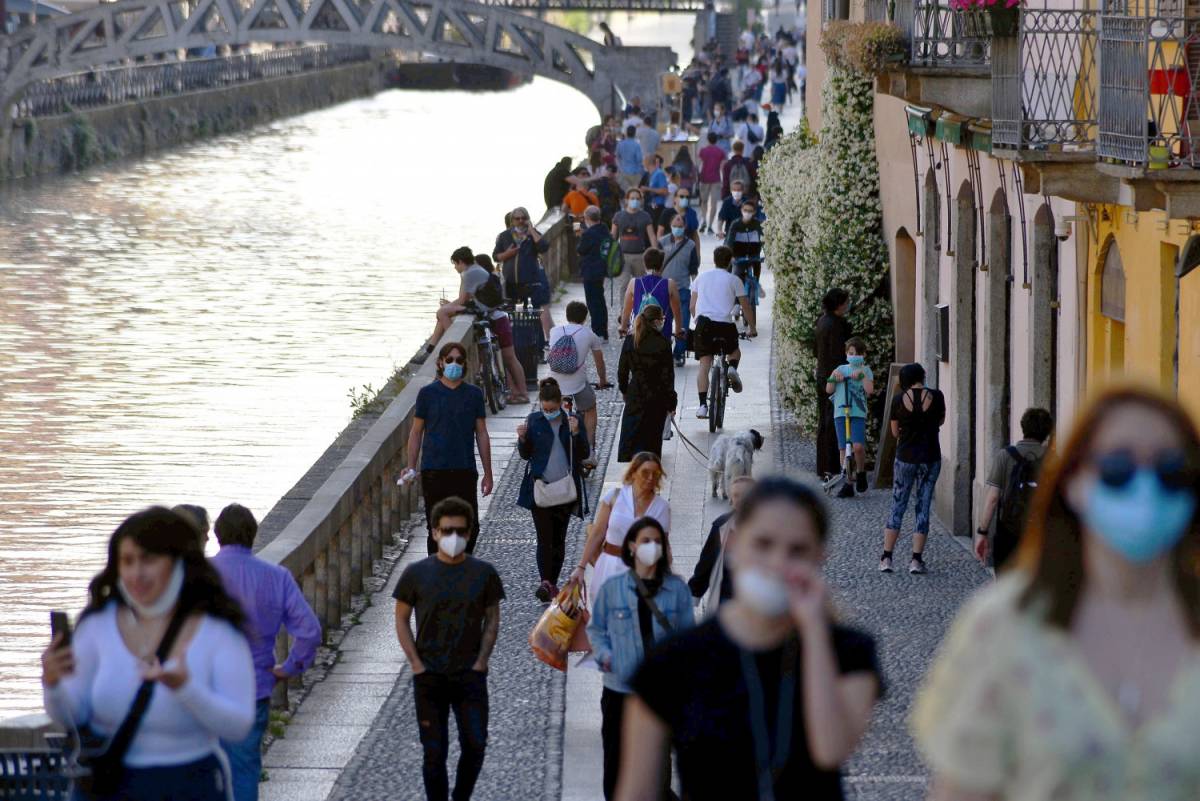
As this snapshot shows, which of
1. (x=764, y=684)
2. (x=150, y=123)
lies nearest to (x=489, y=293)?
(x=764, y=684)

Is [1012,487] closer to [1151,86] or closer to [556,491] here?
[1151,86]

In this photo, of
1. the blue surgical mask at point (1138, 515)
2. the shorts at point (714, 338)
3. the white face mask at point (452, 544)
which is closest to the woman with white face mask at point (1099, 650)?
the blue surgical mask at point (1138, 515)

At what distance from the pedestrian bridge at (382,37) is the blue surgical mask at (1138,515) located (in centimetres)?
6398

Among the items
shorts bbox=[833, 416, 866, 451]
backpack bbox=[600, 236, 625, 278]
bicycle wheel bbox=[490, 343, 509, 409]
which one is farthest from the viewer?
backpack bbox=[600, 236, 625, 278]

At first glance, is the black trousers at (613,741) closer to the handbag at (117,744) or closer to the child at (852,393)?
the handbag at (117,744)

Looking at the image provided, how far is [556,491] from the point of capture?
1244cm

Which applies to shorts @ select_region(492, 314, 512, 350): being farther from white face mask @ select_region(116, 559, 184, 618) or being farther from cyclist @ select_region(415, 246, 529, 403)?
white face mask @ select_region(116, 559, 184, 618)

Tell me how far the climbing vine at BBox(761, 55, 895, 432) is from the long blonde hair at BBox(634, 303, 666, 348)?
2.24 metres

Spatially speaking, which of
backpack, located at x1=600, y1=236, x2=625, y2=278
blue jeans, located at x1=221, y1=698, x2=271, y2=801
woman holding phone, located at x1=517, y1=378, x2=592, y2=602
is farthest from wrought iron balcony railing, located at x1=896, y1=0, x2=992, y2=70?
backpack, located at x1=600, y1=236, x2=625, y2=278

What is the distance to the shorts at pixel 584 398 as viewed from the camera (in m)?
16.0

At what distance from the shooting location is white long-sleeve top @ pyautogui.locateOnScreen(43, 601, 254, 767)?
16.0 feet

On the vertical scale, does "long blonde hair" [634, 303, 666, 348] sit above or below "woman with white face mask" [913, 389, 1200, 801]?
below

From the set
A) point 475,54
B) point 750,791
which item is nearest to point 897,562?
point 750,791

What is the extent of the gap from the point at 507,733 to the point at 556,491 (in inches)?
95.4
